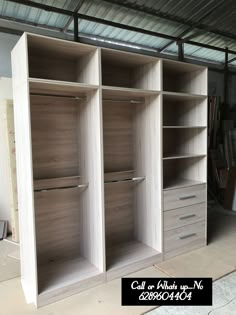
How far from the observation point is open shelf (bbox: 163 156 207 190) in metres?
2.98

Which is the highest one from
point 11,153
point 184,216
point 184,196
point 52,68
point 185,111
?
point 52,68

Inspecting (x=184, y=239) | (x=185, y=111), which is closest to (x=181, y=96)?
(x=185, y=111)

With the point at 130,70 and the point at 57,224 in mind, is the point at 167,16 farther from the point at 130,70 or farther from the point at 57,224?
the point at 57,224

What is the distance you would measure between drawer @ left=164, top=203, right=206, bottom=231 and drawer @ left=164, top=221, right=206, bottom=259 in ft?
0.17

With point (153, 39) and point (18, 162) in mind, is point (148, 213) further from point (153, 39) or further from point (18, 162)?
point (153, 39)

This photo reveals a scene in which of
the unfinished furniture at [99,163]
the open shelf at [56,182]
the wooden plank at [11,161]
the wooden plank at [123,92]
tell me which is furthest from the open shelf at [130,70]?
the wooden plank at [11,161]

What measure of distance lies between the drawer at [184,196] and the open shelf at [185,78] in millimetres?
1105

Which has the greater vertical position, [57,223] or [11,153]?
[11,153]

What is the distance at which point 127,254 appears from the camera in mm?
2664

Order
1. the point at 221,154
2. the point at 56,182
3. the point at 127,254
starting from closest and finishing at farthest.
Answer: the point at 56,182 < the point at 127,254 < the point at 221,154

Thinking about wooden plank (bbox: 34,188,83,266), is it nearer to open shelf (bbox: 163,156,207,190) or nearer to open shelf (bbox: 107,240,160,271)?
open shelf (bbox: 107,240,160,271)

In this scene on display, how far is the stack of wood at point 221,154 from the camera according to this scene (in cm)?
463

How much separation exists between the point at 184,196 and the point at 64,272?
146 cm

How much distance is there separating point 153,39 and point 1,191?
331 centimetres
